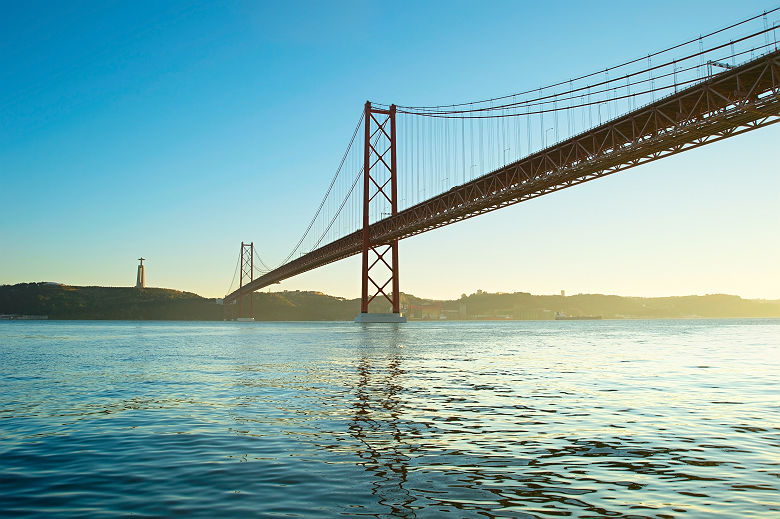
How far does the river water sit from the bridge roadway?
18911mm

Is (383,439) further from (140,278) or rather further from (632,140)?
(140,278)

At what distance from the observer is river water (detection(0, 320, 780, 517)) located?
4.96 m

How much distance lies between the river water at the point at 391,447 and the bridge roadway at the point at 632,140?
1891 cm

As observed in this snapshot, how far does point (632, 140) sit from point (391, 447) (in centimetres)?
3290

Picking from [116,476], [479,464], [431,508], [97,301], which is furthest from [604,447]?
[97,301]

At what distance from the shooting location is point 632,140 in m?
35.6

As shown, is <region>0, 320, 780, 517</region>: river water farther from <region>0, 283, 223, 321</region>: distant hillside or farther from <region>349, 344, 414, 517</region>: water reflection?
<region>0, 283, 223, 321</region>: distant hillside

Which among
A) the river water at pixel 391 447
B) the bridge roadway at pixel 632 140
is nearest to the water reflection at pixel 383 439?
the river water at pixel 391 447

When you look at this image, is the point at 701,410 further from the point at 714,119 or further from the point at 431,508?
the point at 714,119

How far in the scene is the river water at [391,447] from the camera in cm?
496

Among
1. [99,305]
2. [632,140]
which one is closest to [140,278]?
[99,305]

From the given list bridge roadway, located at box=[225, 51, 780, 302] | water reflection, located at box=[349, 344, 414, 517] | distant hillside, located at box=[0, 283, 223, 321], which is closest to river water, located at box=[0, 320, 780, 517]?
water reflection, located at box=[349, 344, 414, 517]

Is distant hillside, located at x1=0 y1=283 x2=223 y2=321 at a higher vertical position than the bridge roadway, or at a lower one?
lower

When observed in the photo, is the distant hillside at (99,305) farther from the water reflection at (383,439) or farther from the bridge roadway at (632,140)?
the water reflection at (383,439)
